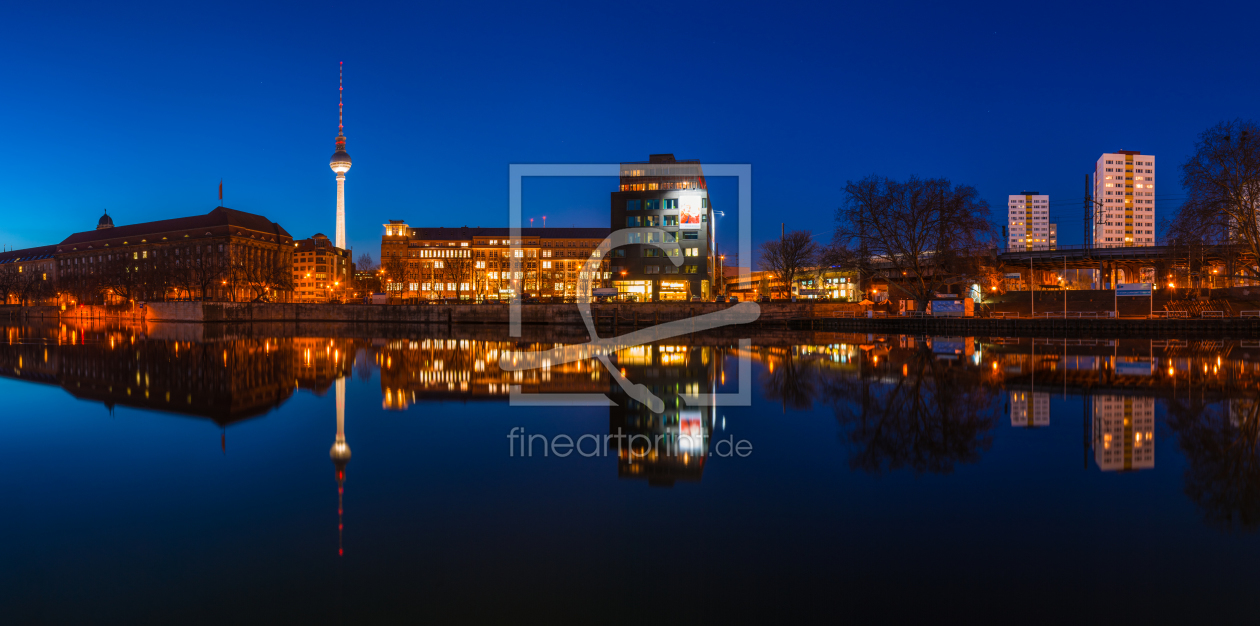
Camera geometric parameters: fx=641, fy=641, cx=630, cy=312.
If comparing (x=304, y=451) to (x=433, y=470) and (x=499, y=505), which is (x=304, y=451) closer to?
(x=433, y=470)

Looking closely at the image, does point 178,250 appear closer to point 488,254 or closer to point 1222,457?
point 488,254

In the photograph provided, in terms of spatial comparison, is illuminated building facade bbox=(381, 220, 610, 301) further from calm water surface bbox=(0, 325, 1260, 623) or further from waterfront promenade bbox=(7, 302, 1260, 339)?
calm water surface bbox=(0, 325, 1260, 623)

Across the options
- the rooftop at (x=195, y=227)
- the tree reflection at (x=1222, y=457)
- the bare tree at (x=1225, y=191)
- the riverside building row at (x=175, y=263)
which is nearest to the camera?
the tree reflection at (x=1222, y=457)

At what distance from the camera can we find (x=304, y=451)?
34.9 ft

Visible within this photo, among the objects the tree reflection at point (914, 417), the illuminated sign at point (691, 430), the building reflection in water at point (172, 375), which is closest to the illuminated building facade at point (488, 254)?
the building reflection in water at point (172, 375)

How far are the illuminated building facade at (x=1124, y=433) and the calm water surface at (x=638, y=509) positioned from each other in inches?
3.5

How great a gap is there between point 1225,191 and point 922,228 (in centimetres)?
1966

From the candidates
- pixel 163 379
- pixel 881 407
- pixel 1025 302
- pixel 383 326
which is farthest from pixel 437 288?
pixel 881 407

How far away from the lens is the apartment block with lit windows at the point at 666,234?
88938 mm

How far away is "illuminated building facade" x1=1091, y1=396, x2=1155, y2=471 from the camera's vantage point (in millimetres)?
9477

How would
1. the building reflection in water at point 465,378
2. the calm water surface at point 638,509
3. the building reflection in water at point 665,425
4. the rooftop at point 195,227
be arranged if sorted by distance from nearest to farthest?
the calm water surface at point 638,509 → the building reflection in water at point 665,425 → the building reflection in water at point 465,378 → the rooftop at point 195,227

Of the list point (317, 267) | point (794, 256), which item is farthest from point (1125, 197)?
point (317, 267)

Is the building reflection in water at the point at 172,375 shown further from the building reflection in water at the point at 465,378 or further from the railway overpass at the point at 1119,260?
the railway overpass at the point at 1119,260

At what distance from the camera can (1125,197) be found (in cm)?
19525
